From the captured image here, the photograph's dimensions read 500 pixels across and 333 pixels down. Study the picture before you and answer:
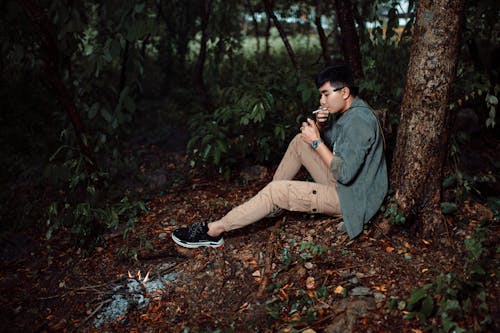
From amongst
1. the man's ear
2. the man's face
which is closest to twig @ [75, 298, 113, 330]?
the man's face

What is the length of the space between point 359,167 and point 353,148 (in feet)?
0.50

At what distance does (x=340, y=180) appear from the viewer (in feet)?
9.38

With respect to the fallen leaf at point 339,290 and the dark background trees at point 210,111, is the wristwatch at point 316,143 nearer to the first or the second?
the dark background trees at point 210,111

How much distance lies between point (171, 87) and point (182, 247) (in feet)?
20.2

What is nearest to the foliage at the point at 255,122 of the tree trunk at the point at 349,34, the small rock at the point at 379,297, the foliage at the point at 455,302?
the tree trunk at the point at 349,34

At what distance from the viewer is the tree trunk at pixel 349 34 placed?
412 centimetres

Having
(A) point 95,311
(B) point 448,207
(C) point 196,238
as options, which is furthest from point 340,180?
(A) point 95,311

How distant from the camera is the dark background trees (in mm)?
2773

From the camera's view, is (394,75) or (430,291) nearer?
(430,291)

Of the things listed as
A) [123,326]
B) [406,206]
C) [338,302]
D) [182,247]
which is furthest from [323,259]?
[123,326]

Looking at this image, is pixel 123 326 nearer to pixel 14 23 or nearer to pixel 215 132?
pixel 215 132

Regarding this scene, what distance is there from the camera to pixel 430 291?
2.32 m

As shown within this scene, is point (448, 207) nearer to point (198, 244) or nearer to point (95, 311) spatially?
point (198, 244)

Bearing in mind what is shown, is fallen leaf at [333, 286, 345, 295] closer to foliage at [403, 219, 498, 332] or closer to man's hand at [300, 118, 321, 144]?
foliage at [403, 219, 498, 332]
